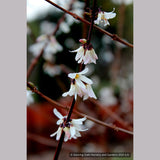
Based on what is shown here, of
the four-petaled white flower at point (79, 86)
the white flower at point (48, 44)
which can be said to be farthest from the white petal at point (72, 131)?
the white flower at point (48, 44)

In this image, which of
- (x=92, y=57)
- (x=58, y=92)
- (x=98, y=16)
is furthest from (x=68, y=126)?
(x=58, y=92)

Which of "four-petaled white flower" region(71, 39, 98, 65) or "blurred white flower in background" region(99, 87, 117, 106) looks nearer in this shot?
"four-petaled white flower" region(71, 39, 98, 65)

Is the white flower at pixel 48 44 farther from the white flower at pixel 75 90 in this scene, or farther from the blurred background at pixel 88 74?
the white flower at pixel 75 90

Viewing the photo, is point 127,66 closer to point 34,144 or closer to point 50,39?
point 50,39

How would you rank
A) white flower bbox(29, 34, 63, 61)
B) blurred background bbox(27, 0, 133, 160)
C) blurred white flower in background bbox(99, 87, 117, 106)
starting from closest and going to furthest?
white flower bbox(29, 34, 63, 61) → blurred background bbox(27, 0, 133, 160) → blurred white flower in background bbox(99, 87, 117, 106)

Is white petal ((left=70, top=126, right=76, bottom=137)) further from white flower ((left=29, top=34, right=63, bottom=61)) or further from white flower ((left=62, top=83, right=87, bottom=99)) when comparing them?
white flower ((left=29, top=34, right=63, bottom=61))

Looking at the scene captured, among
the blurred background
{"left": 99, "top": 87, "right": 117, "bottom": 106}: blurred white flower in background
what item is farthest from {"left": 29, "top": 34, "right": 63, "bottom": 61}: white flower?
{"left": 99, "top": 87, "right": 117, "bottom": 106}: blurred white flower in background

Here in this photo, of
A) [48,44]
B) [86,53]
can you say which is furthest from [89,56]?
[48,44]

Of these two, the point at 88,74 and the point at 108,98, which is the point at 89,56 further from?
the point at 88,74

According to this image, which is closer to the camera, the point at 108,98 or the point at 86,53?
the point at 86,53
